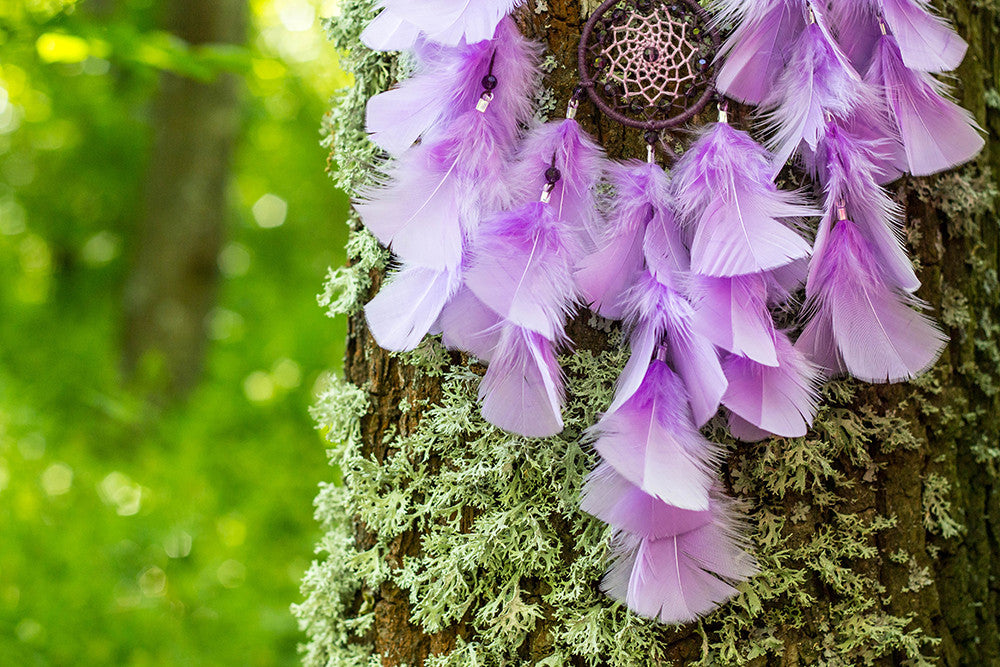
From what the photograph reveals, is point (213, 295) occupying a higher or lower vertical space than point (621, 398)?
lower

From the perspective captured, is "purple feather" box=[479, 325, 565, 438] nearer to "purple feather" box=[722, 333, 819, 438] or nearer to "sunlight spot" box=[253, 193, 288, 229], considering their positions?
"purple feather" box=[722, 333, 819, 438]

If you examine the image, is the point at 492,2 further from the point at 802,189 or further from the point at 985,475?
the point at 985,475

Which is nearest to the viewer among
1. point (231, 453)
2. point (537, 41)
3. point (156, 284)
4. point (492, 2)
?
point (492, 2)

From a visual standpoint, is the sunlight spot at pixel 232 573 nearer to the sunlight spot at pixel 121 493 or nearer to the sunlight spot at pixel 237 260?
the sunlight spot at pixel 121 493

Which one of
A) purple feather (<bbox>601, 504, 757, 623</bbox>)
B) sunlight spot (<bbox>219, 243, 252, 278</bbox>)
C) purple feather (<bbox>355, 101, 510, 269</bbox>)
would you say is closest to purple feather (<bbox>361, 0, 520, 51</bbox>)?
purple feather (<bbox>355, 101, 510, 269</bbox>)

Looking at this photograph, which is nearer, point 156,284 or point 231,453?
point 231,453

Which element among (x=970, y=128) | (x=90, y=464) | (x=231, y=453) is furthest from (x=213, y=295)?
(x=970, y=128)
